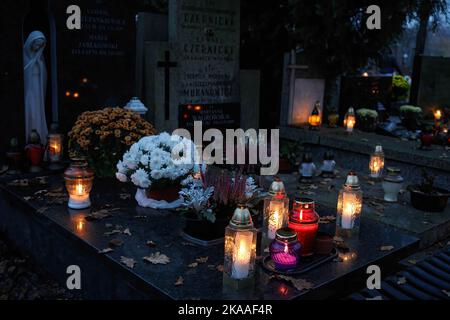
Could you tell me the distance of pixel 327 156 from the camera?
307 inches

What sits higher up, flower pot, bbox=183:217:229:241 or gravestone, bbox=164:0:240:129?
gravestone, bbox=164:0:240:129

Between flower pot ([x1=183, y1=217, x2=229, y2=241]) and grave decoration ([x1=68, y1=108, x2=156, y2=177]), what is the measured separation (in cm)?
222

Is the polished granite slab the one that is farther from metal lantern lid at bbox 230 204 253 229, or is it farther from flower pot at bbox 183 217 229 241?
metal lantern lid at bbox 230 204 253 229

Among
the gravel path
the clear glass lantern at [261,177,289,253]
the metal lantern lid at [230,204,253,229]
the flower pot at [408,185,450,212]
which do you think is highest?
the metal lantern lid at [230,204,253,229]

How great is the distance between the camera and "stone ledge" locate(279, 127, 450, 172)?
7.84 meters

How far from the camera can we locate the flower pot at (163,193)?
16.2ft

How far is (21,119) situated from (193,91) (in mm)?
3492

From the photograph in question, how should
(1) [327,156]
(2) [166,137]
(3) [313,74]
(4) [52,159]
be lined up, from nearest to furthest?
(2) [166,137] < (4) [52,159] < (1) [327,156] < (3) [313,74]

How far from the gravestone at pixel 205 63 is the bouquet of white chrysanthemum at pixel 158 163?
3.95 metres

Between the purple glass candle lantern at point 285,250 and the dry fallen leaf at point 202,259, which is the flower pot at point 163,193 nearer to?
the dry fallen leaf at point 202,259

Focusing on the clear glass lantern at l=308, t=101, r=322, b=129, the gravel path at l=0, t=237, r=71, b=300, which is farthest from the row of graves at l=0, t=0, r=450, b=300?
the clear glass lantern at l=308, t=101, r=322, b=129

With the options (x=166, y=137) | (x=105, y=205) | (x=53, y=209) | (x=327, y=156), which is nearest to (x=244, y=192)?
(x=166, y=137)

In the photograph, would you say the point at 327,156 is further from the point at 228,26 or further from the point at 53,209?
the point at 53,209

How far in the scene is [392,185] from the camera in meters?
6.43
